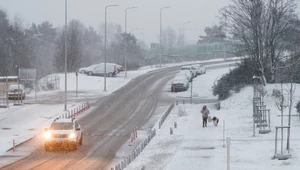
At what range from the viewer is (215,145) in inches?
1177

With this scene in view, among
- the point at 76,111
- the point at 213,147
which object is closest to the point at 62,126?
the point at 213,147

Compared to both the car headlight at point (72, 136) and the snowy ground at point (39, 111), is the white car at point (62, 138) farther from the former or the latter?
the snowy ground at point (39, 111)

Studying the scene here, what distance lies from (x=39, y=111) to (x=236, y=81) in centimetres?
1871

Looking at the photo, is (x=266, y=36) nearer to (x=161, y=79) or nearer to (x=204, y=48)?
(x=161, y=79)

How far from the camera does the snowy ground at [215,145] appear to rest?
24344mm

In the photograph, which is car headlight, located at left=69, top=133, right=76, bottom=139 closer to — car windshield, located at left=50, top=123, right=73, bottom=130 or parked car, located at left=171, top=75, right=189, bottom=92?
car windshield, located at left=50, top=123, right=73, bottom=130

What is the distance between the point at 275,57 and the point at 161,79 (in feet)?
78.3

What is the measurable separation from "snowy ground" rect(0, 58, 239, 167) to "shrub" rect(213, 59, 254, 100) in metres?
12.6

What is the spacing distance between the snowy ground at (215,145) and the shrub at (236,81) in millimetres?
4311

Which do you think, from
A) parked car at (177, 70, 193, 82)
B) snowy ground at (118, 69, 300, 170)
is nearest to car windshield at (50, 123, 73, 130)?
snowy ground at (118, 69, 300, 170)

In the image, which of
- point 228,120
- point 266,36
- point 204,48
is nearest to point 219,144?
point 228,120

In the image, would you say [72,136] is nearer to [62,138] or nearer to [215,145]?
[62,138]

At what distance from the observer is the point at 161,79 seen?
75.9 meters

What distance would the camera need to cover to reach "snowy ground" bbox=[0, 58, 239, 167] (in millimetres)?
37156
